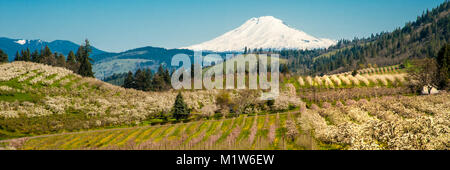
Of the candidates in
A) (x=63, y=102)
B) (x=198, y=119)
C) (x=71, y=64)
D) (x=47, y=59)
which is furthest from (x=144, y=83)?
(x=198, y=119)

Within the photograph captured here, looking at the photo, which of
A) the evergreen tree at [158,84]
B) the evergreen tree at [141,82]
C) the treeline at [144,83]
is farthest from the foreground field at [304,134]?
the evergreen tree at [158,84]

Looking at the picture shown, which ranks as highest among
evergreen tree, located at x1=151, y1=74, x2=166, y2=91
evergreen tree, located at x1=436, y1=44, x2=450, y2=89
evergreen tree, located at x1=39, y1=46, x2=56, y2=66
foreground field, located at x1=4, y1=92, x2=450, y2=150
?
evergreen tree, located at x1=39, y1=46, x2=56, y2=66

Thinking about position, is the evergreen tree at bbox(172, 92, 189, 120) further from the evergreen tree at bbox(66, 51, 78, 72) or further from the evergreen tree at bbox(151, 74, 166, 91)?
the evergreen tree at bbox(66, 51, 78, 72)

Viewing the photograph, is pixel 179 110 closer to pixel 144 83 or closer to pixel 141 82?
pixel 144 83

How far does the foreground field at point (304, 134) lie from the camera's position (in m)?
20.1

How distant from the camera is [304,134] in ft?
94.0

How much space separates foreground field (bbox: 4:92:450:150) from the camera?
66.1 ft

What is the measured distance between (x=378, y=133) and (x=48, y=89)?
2091 inches

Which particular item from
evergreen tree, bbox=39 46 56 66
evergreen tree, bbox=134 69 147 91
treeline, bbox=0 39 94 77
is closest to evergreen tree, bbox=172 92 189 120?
evergreen tree, bbox=134 69 147 91

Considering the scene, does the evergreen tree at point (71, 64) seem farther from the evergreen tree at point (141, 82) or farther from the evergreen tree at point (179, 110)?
the evergreen tree at point (179, 110)

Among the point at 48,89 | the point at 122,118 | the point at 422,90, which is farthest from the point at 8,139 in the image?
the point at 422,90
